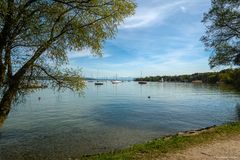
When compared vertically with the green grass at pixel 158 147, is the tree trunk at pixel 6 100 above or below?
above

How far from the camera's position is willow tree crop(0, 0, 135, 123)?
11273 mm

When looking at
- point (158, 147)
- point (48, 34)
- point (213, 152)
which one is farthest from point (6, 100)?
point (213, 152)

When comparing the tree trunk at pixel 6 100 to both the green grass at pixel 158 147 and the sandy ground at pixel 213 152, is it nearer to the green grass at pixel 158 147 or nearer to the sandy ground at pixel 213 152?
the green grass at pixel 158 147

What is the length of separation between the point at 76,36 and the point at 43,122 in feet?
79.2

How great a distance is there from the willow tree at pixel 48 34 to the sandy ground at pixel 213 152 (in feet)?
18.4

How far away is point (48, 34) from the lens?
40.7ft

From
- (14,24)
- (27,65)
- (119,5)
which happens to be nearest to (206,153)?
(119,5)

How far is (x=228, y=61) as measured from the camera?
3478 cm

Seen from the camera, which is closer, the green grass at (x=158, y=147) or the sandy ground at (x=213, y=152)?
the sandy ground at (x=213, y=152)

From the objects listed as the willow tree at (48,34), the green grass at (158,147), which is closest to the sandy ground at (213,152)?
the green grass at (158,147)

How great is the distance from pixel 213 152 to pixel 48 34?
9167 millimetres

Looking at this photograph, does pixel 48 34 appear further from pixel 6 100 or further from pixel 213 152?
pixel 213 152

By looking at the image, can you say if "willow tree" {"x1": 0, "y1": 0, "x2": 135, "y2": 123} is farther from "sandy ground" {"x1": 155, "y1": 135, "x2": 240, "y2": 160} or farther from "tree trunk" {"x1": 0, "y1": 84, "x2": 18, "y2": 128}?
"sandy ground" {"x1": 155, "y1": 135, "x2": 240, "y2": 160}

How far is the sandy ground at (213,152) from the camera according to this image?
11.8 meters
